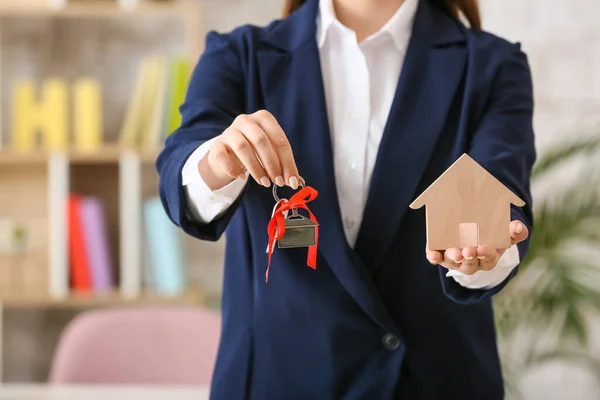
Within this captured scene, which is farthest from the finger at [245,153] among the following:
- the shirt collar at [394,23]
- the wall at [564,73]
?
the wall at [564,73]

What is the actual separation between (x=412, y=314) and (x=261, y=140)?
1.12 feet


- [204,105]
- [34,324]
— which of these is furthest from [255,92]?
[34,324]

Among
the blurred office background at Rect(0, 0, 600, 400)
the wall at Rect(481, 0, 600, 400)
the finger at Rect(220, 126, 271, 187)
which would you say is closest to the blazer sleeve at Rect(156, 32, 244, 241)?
the finger at Rect(220, 126, 271, 187)

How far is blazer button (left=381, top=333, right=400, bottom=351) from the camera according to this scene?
3.37ft

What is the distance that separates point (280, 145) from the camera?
2.81 ft

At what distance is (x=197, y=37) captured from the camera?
267cm

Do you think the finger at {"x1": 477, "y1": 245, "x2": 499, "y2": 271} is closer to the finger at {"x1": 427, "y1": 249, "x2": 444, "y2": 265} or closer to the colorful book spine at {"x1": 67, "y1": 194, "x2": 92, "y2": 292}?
the finger at {"x1": 427, "y1": 249, "x2": 444, "y2": 265}

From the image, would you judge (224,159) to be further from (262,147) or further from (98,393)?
(98,393)

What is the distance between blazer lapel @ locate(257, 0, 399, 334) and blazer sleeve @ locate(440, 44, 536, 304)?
102 mm

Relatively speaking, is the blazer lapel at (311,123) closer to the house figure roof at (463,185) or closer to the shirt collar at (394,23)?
the shirt collar at (394,23)

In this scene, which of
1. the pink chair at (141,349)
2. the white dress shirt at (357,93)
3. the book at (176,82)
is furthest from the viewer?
the book at (176,82)

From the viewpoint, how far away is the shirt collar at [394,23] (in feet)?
3.66

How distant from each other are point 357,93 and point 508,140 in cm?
20

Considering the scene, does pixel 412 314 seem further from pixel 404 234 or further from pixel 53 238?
pixel 53 238
